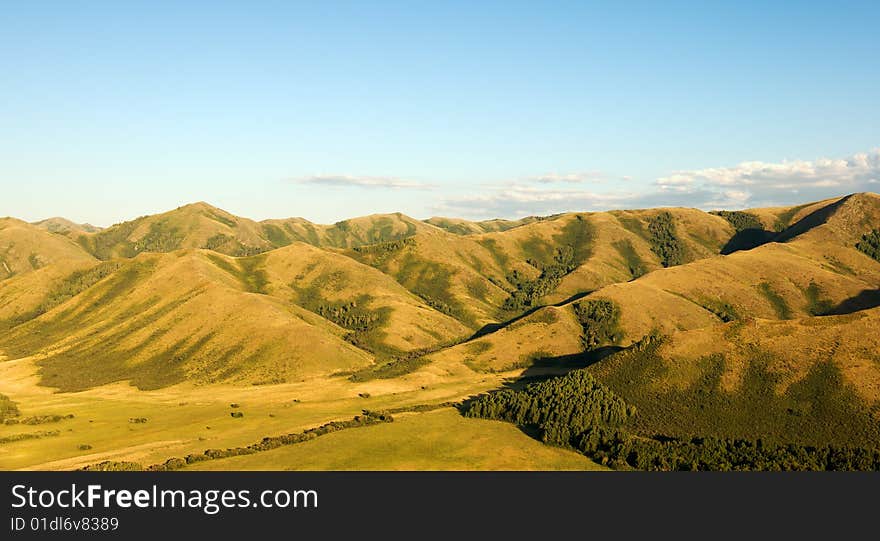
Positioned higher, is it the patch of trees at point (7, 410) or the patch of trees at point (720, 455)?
the patch of trees at point (720, 455)

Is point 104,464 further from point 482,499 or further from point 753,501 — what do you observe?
point 753,501

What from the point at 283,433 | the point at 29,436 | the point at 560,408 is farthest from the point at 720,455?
the point at 29,436

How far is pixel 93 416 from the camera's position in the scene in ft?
610

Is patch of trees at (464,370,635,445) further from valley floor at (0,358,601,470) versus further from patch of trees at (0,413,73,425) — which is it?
patch of trees at (0,413,73,425)

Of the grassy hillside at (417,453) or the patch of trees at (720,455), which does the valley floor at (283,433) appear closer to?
the grassy hillside at (417,453)

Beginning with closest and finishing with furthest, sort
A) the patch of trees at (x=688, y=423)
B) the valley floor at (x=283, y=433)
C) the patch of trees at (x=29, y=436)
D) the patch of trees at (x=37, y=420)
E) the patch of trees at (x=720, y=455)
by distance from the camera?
1. the patch of trees at (x=720, y=455)
2. the patch of trees at (x=688, y=423)
3. the valley floor at (x=283, y=433)
4. the patch of trees at (x=29, y=436)
5. the patch of trees at (x=37, y=420)

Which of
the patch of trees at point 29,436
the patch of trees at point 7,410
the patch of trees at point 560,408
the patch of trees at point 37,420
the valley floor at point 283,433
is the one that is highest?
the patch of trees at point 560,408

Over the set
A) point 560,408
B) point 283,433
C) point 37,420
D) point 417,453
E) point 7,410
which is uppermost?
point 560,408

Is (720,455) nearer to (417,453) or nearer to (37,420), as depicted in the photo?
(417,453)

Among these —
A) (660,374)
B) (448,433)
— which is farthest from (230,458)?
(660,374)

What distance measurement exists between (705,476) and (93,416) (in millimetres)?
173940

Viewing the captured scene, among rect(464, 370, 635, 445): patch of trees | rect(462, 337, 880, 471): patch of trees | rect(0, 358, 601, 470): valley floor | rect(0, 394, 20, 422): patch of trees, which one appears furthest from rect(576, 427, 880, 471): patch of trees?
rect(0, 394, 20, 422): patch of trees

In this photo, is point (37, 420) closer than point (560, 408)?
No

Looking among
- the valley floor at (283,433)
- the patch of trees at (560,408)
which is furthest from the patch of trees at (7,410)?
the patch of trees at (560,408)
